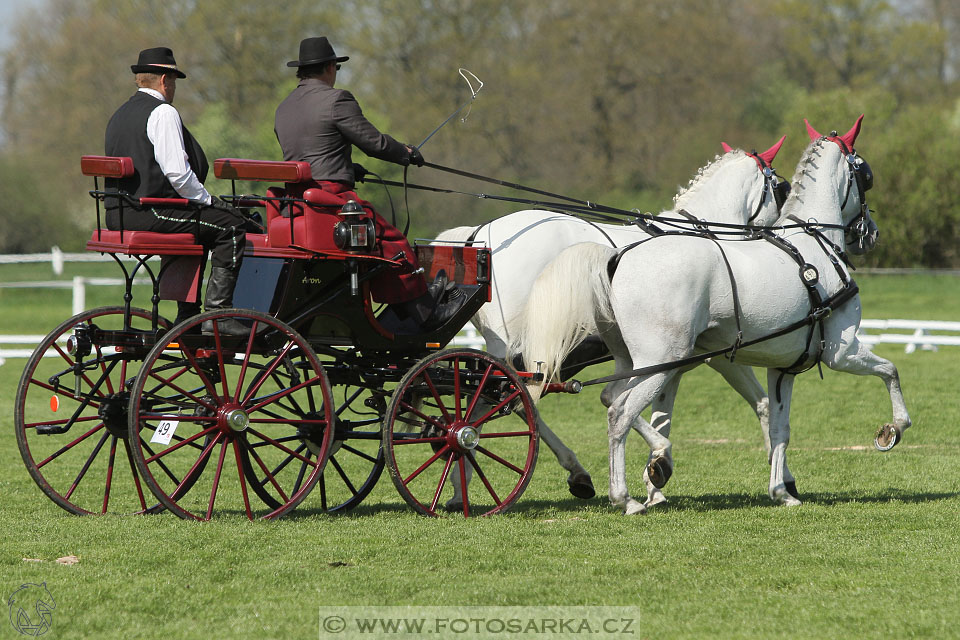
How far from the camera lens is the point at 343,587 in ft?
15.4

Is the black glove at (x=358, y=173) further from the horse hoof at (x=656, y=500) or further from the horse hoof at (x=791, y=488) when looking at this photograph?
the horse hoof at (x=791, y=488)

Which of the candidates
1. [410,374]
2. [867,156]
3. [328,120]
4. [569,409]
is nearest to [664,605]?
[410,374]

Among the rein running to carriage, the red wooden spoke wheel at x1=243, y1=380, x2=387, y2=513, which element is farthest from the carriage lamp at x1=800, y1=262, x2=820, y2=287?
the red wooden spoke wheel at x1=243, y1=380, x2=387, y2=513

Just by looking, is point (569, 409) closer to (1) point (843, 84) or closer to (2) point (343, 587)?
(2) point (343, 587)

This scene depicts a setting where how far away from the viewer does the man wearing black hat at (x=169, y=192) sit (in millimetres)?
5684

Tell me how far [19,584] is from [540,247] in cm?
398

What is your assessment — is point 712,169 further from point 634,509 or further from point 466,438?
point 466,438

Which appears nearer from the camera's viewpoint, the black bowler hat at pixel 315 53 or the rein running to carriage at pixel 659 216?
the black bowler hat at pixel 315 53

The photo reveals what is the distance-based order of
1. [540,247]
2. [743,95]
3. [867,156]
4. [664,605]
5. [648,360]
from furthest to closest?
[743,95]
[867,156]
[540,247]
[648,360]
[664,605]

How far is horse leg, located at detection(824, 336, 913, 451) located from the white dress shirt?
3.91m

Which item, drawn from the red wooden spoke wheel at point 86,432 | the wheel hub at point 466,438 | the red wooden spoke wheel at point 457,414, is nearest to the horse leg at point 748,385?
the red wooden spoke wheel at point 457,414

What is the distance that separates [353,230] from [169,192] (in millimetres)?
943

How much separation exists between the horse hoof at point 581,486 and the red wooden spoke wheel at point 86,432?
2.44 m

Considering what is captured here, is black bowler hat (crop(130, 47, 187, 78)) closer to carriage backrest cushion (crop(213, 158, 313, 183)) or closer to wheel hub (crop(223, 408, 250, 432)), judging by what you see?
carriage backrest cushion (crop(213, 158, 313, 183))
